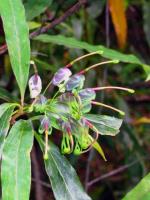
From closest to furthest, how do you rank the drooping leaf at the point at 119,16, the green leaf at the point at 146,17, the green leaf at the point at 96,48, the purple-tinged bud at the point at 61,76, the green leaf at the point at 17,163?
the green leaf at the point at 17,163 → the purple-tinged bud at the point at 61,76 → the green leaf at the point at 96,48 → the drooping leaf at the point at 119,16 → the green leaf at the point at 146,17

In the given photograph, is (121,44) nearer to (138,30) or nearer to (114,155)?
(138,30)

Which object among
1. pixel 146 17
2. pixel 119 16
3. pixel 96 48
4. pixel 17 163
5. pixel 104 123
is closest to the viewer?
pixel 17 163

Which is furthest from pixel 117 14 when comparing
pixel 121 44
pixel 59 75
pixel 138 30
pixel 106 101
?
pixel 59 75

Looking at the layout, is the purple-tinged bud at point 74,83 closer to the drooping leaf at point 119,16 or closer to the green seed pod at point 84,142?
the green seed pod at point 84,142

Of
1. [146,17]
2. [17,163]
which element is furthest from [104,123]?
[146,17]

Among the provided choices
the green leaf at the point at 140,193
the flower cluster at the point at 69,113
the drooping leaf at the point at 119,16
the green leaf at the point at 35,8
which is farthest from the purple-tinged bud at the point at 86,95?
the drooping leaf at the point at 119,16

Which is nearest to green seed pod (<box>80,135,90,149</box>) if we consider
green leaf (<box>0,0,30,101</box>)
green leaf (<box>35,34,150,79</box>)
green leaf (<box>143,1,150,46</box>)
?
green leaf (<box>0,0,30,101</box>)

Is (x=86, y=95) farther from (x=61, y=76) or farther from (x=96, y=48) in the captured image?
(x=96, y=48)
